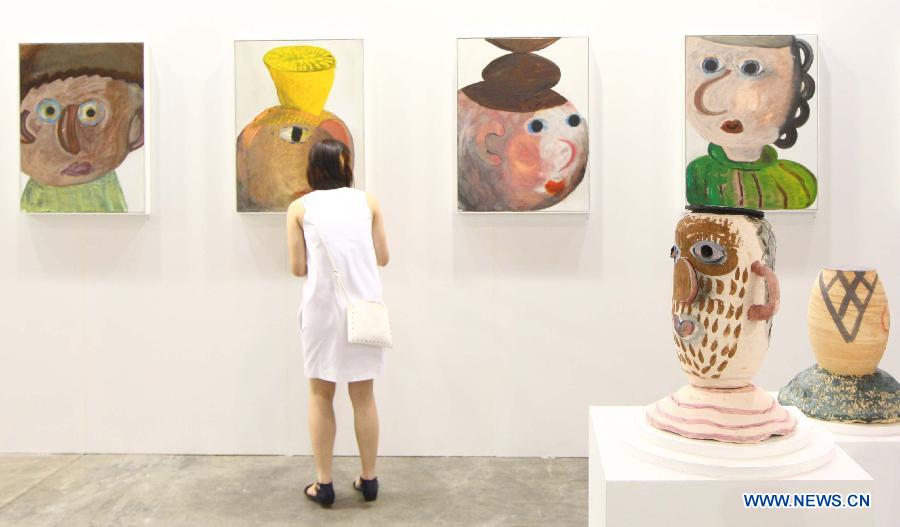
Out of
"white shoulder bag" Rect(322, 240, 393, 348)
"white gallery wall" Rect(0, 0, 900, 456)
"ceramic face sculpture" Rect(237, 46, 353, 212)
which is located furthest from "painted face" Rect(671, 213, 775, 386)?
"ceramic face sculpture" Rect(237, 46, 353, 212)

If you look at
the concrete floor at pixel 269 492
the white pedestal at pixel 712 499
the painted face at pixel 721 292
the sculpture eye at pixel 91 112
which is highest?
the sculpture eye at pixel 91 112

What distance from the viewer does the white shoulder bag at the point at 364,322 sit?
3.34 m

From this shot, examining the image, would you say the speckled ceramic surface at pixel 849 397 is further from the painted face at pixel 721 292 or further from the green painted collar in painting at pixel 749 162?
the green painted collar in painting at pixel 749 162

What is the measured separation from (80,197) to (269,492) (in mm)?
1789

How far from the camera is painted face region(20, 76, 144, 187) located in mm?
4219

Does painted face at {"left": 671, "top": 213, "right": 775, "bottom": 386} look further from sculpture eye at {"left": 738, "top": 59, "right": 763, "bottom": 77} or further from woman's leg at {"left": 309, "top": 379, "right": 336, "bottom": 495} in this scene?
sculpture eye at {"left": 738, "top": 59, "right": 763, "bottom": 77}

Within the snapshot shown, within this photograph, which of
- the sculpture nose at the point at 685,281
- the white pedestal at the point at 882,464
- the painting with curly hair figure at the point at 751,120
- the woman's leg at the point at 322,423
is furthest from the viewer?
the painting with curly hair figure at the point at 751,120

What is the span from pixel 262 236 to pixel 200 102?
2.48 ft

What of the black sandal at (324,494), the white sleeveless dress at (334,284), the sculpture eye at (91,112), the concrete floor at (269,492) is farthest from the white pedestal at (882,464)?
the sculpture eye at (91,112)

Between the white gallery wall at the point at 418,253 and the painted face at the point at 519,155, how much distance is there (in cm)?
13

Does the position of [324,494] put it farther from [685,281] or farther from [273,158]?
[685,281]

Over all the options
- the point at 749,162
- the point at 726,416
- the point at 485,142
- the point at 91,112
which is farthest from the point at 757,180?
the point at 91,112

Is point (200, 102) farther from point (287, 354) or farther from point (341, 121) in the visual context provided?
point (287, 354)

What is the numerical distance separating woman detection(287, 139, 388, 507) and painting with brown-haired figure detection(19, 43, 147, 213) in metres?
1.25
